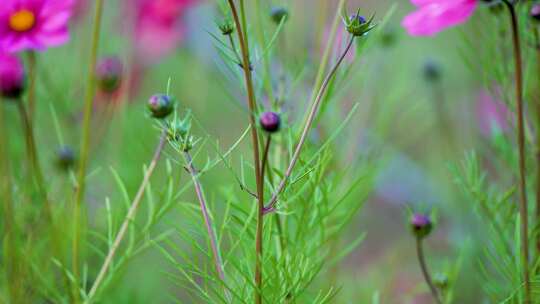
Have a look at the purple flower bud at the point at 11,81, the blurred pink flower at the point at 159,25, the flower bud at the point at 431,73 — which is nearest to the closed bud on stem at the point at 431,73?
the flower bud at the point at 431,73

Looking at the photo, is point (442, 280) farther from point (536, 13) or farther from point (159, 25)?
point (159, 25)

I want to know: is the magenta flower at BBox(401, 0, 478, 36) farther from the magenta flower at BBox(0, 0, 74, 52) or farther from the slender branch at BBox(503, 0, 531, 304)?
the magenta flower at BBox(0, 0, 74, 52)

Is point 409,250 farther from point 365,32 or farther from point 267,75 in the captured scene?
point 365,32

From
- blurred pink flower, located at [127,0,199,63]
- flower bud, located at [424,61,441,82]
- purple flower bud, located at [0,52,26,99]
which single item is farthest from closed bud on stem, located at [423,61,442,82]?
purple flower bud, located at [0,52,26,99]

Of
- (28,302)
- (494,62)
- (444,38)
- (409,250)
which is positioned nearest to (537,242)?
(494,62)

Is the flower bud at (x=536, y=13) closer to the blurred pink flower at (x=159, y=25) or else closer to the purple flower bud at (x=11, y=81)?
the purple flower bud at (x=11, y=81)

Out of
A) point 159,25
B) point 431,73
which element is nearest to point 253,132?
point 431,73
